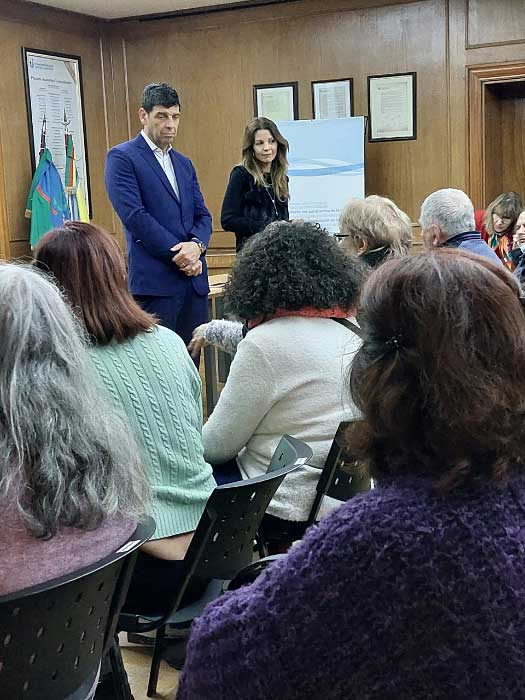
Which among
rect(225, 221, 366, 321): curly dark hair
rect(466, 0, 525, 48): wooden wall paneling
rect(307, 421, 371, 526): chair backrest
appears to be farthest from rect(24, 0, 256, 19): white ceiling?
rect(307, 421, 371, 526): chair backrest

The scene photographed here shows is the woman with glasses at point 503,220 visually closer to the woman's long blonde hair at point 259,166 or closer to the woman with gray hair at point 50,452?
the woman's long blonde hair at point 259,166

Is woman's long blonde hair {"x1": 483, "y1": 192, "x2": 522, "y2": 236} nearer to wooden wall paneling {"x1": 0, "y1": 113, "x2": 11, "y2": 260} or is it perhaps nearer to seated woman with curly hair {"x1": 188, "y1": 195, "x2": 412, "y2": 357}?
seated woman with curly hair {"x1": 188, "y1": 195, "x2": 412, "y2": 357}

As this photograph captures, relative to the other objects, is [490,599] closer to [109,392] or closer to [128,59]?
[109,392]

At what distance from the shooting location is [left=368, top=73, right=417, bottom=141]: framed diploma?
6.43 m

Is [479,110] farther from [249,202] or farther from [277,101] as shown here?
[249,202]

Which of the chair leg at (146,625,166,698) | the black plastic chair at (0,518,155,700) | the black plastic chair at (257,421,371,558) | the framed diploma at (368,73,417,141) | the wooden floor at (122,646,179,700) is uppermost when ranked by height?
the framed diploma at (368,73,417,141)

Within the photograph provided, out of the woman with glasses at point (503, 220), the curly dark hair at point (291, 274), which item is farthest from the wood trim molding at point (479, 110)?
the curly dark hair at point (291, 274)

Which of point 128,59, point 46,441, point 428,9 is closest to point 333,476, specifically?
point 46,441

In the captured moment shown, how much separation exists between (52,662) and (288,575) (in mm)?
469

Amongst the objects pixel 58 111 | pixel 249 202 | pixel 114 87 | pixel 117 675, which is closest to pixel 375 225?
pixel 249 202

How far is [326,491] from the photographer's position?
2.08 m

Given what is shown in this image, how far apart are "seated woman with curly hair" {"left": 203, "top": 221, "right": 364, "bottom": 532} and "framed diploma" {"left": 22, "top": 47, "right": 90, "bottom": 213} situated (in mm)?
4893

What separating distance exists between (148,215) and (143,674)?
2.18 m

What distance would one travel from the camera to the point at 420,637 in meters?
0.87
